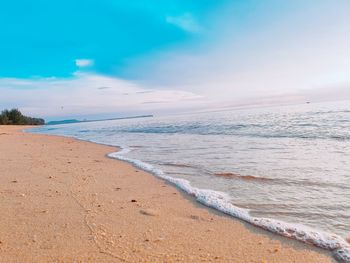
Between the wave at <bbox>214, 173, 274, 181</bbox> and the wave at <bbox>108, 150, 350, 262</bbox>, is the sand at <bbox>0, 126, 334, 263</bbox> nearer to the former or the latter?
the wave at <bbox>108, 150, 350, 262</bbox>

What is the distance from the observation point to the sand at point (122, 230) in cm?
300

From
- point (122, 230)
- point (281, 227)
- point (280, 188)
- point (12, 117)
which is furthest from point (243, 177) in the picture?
point (12, 117)

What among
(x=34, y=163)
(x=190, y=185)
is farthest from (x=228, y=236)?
(x=34, y=163)

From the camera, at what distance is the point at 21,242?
3.21 m

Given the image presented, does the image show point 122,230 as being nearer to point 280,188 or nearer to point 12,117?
point 280,188

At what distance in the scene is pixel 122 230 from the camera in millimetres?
3635

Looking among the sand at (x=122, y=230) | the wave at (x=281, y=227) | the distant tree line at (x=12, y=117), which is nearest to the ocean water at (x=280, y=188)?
the wave at (x=281, y=227)

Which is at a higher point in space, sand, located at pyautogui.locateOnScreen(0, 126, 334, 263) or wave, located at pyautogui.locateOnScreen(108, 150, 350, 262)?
sand, located at pyautogui.locateOnScreen(0, 126, 334, 263)

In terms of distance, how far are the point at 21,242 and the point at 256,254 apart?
2.50 m

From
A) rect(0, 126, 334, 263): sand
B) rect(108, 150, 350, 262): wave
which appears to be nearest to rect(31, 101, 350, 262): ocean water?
rect(108, 150, 350, 262): wave

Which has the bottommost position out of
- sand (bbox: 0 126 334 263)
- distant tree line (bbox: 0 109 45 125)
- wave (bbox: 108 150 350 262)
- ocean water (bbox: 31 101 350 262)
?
ocean water (bbox: 31 101 350 262)

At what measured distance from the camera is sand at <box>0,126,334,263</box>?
2996 millimetres

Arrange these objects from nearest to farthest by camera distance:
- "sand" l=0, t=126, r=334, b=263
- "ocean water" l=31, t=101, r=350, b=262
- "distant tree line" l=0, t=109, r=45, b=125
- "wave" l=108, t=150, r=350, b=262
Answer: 1. "sand" l=0, t=126, r=334, b=263
2. "wave" l=108, t=150, r=350, b=262
3. "ocean water" l=31, t=101, r=350, b=262
4. "distant tree line" l=0, t=109, r=45, b=125

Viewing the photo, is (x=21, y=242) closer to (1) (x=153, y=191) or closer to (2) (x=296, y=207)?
(1) (x=153, y=191)
